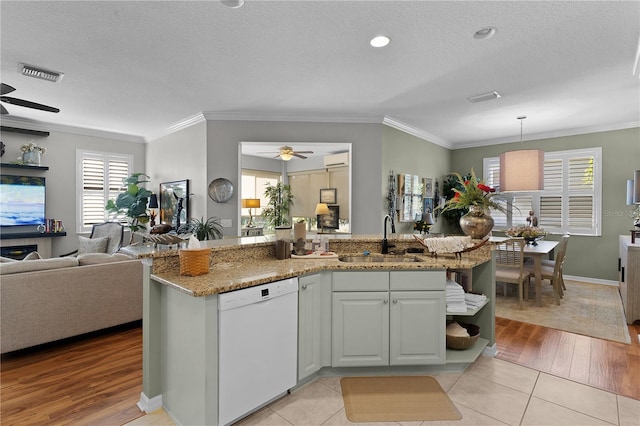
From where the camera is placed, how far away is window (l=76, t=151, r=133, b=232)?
6017mm

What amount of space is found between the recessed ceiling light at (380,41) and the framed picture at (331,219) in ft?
16.5

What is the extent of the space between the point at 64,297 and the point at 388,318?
3.00 meters

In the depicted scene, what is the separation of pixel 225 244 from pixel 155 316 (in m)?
0.76

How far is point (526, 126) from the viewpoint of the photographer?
5.46 meters

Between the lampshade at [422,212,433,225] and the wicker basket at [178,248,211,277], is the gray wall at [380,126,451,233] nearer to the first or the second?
the lampshade at [422,212,433,225]

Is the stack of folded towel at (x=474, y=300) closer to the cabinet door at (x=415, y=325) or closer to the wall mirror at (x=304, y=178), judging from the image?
the cabinet door at (x=415, y=325)

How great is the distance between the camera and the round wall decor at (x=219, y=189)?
4.84 meters

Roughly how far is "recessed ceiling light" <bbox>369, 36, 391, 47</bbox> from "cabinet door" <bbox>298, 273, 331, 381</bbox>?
6.47 feet

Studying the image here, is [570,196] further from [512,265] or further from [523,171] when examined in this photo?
[523,171]

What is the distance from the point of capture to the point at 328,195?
7816 millimetres

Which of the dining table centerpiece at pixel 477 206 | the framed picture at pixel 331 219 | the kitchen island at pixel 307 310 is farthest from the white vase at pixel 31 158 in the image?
the dining table centerpiece at pixel 477 206

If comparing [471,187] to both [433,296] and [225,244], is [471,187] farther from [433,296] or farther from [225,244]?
[225,244]

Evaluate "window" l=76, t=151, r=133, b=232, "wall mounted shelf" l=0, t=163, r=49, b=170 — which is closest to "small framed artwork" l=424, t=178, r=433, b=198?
"window" l=76, t=151, r=133, b=232

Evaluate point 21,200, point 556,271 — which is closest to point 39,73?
point 21,200
